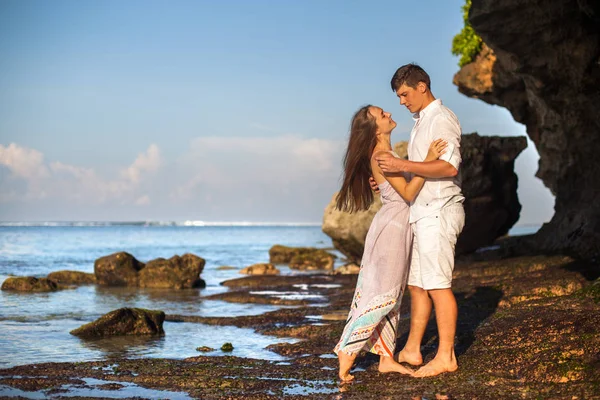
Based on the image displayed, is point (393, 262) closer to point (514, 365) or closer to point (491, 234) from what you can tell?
point (514, 365)

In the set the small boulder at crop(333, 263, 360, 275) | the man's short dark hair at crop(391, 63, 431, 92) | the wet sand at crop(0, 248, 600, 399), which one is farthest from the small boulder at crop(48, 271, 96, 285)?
the man's short dark hair at crop(391, 63, 431, 92)

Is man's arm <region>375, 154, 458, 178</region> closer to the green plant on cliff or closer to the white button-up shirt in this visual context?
the white button-up shirt

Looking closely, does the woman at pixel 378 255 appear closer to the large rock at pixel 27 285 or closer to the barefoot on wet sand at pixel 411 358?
the barefoot on wet sand at pixel 411 358

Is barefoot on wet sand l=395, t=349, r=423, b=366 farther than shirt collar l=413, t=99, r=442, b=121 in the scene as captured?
Yes

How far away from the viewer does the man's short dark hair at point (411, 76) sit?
21.6 ft

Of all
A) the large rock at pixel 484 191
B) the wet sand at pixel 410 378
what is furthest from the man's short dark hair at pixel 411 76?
the large rock at pixel 484 191

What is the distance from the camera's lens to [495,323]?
8664 millimetres

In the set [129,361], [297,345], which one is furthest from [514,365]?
[129,361]

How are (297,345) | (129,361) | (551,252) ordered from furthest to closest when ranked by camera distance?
(551,252)
(297,345)
(129,361)

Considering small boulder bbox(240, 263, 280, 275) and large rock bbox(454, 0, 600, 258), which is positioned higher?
large rock bbox(454, 0, 600, 258)

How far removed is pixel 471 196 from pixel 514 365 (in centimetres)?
1440

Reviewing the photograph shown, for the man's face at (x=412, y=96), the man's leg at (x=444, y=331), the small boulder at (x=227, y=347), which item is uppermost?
the man's face at (x=412, y=96)

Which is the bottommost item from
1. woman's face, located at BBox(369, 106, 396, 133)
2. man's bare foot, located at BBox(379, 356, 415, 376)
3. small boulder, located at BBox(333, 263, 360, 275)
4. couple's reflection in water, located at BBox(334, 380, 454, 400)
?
small boulder, located at BBox(333, 263, 360, 275)

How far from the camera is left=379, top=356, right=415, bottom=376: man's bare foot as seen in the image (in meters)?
6.75
